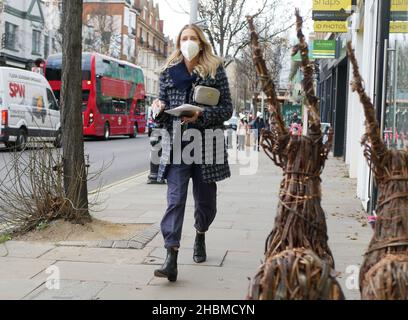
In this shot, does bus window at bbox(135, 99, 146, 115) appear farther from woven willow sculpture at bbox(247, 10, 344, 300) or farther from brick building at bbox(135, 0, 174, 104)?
brick building at bbox(135, 0, 174, 104)

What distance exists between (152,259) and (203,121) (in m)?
1.35

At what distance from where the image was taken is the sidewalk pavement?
13.4ft

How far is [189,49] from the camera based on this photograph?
446 centimetres

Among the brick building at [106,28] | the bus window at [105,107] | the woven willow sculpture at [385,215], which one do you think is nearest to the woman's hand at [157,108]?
the woven willow sculpture at [385,215]

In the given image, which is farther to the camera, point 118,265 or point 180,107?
point 118,265

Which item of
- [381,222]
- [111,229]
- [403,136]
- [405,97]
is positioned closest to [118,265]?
[111,229]

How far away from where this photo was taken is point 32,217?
6.00 m

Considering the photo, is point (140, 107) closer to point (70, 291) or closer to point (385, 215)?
point (70, 291)

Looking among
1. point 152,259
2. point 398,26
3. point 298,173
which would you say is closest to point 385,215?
point 298,173

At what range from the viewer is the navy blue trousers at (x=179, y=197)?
14.1ft

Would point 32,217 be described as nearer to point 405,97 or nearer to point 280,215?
point 280,215

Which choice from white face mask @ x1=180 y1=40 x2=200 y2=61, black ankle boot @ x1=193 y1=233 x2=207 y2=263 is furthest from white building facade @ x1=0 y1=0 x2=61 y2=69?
white face mask @ x1=180 y1=40 x2=200 y2=61
